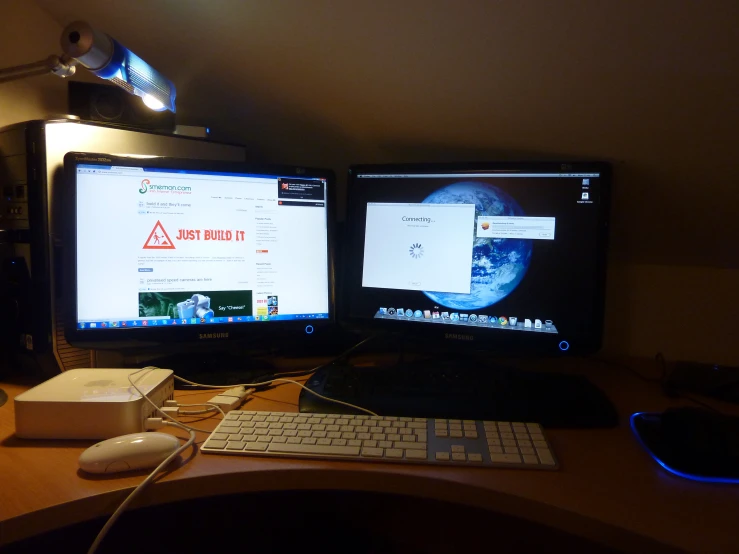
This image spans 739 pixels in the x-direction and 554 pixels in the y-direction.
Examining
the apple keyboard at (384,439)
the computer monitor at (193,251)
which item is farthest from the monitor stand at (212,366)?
the apple keyboard at (384,439)

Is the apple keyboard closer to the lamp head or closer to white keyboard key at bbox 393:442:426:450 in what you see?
white keyboard key at bbox 393:442:426:450

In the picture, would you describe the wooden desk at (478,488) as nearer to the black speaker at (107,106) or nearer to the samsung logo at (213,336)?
the samsung logo at (213,336)

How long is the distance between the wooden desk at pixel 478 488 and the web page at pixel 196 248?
12.1 inches

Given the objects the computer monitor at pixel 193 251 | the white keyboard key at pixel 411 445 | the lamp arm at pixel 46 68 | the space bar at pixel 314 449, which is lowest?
the space bar at pixel 314 449

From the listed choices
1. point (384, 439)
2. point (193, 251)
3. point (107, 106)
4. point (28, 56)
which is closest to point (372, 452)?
point (384, 439)

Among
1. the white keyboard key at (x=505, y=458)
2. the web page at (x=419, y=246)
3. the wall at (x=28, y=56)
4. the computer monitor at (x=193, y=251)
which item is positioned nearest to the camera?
the white keyboard key at (x=505, y=458)

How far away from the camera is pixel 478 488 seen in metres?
0.65

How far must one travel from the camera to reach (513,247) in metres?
1.03

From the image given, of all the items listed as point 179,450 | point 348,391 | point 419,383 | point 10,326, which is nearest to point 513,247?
point 419,383

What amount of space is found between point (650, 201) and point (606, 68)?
34cm

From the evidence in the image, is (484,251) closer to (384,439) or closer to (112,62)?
(384,439)

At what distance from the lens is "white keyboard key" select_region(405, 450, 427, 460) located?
0.70m

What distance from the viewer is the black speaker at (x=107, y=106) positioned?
3.53ft

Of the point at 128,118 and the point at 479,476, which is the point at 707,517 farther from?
the point at 128,118
